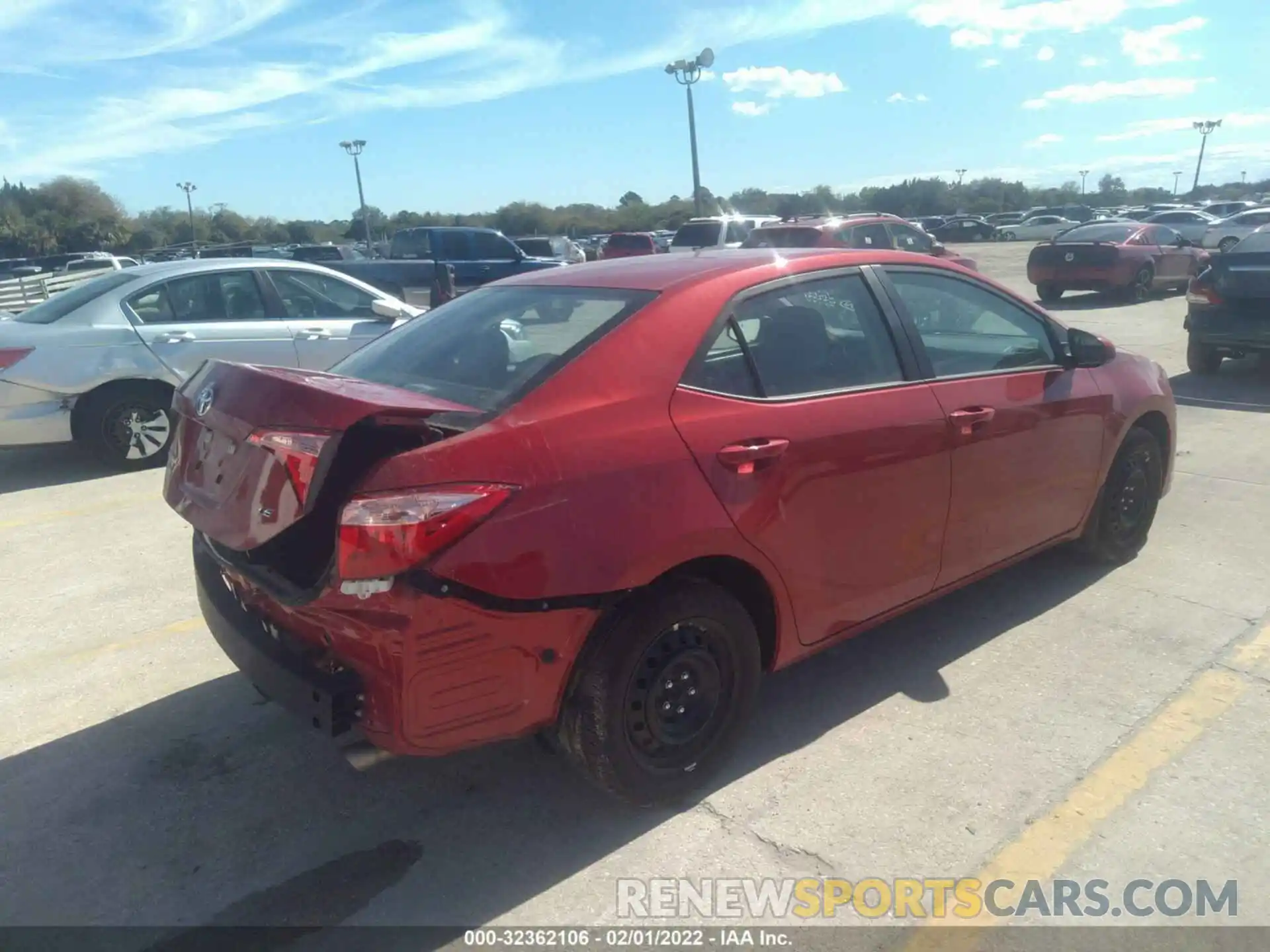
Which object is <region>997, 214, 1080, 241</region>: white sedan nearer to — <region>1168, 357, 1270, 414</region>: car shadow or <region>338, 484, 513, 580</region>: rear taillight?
<region>1168, 357, 1270, 414</region>: car shadow

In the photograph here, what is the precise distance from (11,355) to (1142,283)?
17.7 meters

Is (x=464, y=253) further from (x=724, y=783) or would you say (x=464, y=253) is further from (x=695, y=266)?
(x=724, y=783)

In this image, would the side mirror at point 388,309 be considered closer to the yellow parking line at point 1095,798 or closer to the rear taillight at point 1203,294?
the yellow parking line at point 1095,798

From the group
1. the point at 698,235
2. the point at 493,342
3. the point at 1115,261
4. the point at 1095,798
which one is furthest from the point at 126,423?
the point at 1115,261

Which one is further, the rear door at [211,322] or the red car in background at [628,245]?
the red car in background at [628,245]

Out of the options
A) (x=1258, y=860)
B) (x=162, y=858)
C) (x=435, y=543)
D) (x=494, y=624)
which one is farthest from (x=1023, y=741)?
(x=162, y=858)

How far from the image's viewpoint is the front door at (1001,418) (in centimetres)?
381

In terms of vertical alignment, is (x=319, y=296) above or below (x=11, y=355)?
above

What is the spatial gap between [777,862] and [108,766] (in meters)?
2.31

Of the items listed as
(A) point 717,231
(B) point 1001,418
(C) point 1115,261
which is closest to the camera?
(B) point 1001,418

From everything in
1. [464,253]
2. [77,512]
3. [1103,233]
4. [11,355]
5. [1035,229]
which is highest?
[464,253]

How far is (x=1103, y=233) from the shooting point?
1848cm

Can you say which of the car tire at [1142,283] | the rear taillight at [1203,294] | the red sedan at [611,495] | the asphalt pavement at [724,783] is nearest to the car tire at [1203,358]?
the rear taillight at [1203,294]

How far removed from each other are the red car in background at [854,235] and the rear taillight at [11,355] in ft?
32.2
